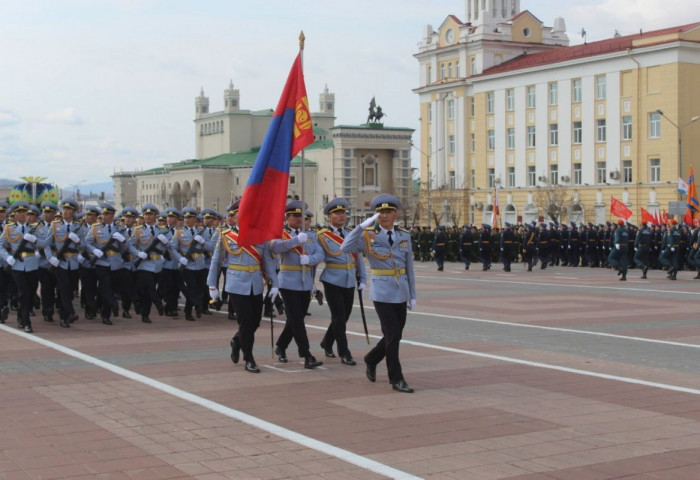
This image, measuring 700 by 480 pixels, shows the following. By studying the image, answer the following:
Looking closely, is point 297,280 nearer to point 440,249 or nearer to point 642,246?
point 642,246

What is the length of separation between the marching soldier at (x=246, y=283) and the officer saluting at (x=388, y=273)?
1316mm

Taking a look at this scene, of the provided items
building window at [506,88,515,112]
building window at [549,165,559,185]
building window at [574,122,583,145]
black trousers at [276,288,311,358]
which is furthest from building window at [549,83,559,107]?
black trousers at [276,288,311,358]

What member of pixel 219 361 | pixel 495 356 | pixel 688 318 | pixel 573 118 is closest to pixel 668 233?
pixel 688 318

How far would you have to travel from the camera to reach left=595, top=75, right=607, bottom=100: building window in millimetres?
62909

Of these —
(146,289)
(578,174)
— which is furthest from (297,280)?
(578,174)

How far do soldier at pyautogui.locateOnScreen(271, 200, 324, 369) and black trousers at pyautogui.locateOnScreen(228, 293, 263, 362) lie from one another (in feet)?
1.36

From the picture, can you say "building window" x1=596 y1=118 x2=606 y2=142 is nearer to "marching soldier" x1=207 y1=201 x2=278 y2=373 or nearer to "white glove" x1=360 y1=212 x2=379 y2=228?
"marching soldier" x1=207 y1=201 x2=278 y2=373

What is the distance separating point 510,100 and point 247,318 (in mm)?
62178

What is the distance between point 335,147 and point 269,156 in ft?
335

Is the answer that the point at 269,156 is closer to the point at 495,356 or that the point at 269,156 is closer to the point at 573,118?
the point at 495,356

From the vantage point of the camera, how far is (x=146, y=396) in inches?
372

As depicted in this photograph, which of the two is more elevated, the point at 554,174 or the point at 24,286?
the point at 554,174

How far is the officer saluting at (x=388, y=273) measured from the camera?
32.5ft

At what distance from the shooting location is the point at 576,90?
65.0 m
